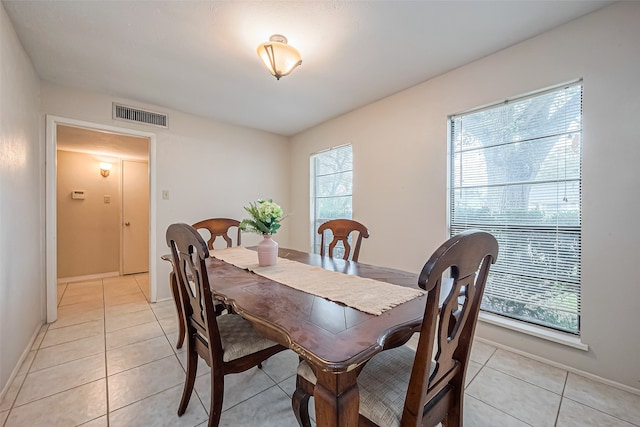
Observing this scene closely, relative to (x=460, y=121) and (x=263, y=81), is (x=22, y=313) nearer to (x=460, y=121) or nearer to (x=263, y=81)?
(x=263, y=81)

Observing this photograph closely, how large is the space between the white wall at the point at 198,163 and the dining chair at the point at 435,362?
286 centimetres

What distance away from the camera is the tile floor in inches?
52.6

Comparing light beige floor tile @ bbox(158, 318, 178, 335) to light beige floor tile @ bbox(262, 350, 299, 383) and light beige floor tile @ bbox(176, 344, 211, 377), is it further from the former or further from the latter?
light beige floor tile @ bbox(262, 350, 299, 383)

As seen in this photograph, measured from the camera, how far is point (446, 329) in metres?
0.81

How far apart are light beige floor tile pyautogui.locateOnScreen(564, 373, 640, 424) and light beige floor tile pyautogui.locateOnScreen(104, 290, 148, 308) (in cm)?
401

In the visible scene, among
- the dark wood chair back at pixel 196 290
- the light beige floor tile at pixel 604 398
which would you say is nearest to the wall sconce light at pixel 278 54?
the dark wood chair back at pixel 196 290

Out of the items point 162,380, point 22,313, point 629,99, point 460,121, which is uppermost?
point 460,121

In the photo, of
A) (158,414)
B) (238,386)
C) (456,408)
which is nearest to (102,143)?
(158,414)

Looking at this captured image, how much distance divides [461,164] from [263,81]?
206 centimetres

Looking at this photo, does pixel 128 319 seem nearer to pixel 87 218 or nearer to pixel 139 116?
pixel 139 116

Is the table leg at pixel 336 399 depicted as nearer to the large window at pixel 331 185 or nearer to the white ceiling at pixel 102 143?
the large window at pixel 331 185

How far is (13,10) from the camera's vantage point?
161cm

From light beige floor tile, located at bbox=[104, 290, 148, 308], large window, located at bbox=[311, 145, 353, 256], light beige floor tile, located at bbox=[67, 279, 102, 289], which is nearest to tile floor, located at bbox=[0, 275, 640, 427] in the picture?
light beige floor tile, located at bbox=[104, 290, 148, 308]

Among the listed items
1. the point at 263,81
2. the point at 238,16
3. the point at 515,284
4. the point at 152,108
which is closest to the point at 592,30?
the point at 515,284
